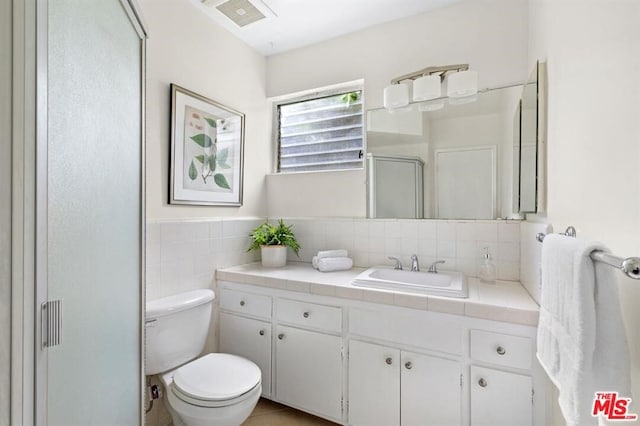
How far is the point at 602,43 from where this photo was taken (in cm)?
77

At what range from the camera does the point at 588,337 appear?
1.98 feet

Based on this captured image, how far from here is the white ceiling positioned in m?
1.85

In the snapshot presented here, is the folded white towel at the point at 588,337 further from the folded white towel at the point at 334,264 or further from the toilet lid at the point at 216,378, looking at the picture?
the folded white towel at the point at 334,264

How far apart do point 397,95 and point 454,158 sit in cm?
56

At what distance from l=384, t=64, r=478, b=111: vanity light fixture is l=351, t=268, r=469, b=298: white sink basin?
1073 millimetres

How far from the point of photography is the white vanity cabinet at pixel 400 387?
134 centimetres

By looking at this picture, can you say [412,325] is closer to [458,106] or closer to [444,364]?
[444,364]

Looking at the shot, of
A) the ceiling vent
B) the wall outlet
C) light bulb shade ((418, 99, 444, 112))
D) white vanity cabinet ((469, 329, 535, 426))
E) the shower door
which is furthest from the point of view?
light bulb shade ((418, 99, 444, 112))

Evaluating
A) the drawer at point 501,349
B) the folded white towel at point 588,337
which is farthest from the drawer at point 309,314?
the folded white towel at point 588,337

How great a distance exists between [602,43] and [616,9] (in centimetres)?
9

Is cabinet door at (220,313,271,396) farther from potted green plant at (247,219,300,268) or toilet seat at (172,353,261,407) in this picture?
potted green plant at (247,219,300,268)

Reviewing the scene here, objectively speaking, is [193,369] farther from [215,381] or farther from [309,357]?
[309,357]

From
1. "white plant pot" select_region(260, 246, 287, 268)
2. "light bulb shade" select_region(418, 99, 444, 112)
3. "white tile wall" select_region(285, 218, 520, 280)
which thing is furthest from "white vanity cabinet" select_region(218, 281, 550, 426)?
"light bulb shade" select_region(418, 99, 444, 112)

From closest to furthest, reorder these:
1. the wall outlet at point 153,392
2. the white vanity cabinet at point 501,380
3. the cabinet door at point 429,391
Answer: the white vanity cabinet at point 501,380 < the cabinet door at point 429,391 < the wall outlet at point 153,392
